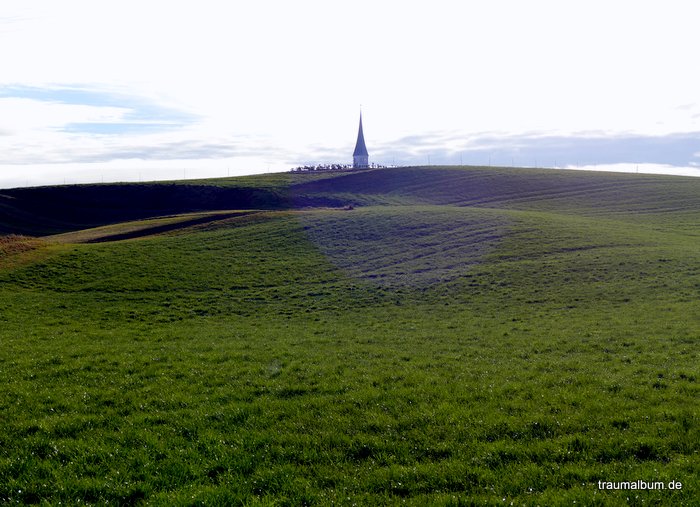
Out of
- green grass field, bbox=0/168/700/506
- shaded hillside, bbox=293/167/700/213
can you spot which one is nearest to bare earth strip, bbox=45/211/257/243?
green grass field, bbox=0/168/700/506

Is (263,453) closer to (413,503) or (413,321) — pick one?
(413,503)

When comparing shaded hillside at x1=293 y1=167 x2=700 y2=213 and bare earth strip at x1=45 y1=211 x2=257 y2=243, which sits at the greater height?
shaded hillside at x1=293 y1=167 x2=700 y2=213

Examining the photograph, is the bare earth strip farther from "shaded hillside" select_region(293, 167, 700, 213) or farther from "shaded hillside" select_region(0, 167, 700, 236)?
"shaded hillside" select_region(293, 167, 700, 213)

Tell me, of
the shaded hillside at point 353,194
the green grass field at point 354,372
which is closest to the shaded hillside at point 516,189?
the shaded hillside at point 353,194

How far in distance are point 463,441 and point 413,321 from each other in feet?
55.1

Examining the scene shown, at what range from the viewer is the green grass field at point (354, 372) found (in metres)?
9.38

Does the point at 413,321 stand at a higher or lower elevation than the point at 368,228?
lower

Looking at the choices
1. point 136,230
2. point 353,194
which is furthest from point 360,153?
point 136,230

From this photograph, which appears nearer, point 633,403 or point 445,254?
point 633,403

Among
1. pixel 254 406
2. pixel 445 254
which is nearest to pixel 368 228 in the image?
pixel 445 254

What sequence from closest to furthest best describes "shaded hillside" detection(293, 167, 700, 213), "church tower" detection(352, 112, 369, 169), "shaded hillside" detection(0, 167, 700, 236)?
"shaded hillside" detection(293, 167, 700, 213)
"shaded hillside" detection(0, 167, 700, 236)
"church tower" detection(352, 112, 369, 169)

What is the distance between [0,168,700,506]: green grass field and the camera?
9.38 m

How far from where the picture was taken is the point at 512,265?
40.1 meters

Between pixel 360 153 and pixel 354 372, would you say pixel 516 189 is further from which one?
pixel 354 372
